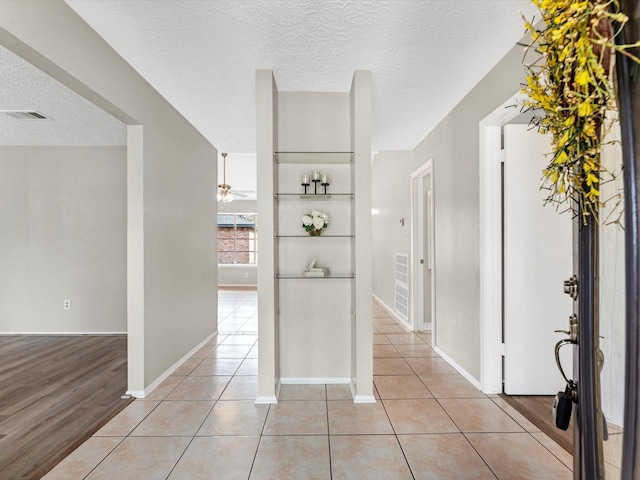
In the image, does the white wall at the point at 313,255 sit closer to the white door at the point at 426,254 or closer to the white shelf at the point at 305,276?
the white shelf at the point at 305,276

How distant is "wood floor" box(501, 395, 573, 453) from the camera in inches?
82.0

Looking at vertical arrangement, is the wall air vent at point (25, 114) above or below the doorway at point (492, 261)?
above

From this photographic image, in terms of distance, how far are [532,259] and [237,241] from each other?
889cm

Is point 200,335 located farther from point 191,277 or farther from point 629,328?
point 629,328

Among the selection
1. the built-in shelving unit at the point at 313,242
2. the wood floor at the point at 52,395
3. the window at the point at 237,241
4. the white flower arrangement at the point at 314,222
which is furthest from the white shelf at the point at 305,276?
the window at the point at 237,241

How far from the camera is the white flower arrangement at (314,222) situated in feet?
9.27

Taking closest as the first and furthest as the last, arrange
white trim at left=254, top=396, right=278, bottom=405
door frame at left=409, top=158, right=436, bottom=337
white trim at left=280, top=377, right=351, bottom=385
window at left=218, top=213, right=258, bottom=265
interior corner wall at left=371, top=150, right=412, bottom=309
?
white trim at left=254, top=396, right=278, bottom=405
white trim at left=280, top=377, right=351, bottom=385
door frame at left=409, top=158, right=436, bottom=337
interior corner wall at left=371, top=150, right=412, bottom=309
window at left=218, top=213, right=258, bottom=265

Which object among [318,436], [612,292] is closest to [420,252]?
[318,436]

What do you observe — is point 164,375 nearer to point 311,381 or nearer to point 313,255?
point 311,381

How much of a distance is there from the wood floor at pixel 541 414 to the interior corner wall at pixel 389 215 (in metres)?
2.49

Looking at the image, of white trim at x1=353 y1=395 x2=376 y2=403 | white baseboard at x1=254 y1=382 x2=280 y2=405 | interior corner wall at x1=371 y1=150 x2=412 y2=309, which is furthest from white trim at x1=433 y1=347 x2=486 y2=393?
white baseboard at x1=254 y1=382 x2=280 y2=405

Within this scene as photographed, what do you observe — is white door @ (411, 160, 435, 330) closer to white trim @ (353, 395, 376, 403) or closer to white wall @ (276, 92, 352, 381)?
white wall @ (276, 92, 352, 381)

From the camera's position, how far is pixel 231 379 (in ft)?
9.96

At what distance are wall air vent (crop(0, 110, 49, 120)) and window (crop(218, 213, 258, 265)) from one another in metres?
6.75
